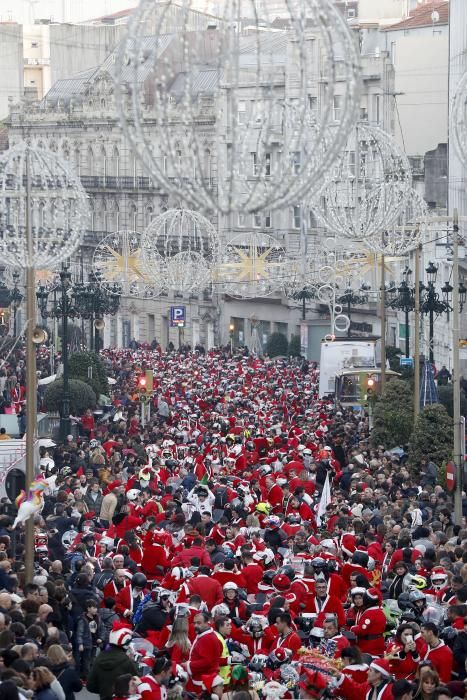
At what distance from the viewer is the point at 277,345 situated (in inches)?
3346

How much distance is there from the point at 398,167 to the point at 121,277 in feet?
93.0

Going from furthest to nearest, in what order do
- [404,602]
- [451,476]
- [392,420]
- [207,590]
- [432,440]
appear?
[392,420]
[432,440]
[451,476]
[207,590]
[404,602]

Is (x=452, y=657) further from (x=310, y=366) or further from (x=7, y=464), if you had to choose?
(x=310, y=366)

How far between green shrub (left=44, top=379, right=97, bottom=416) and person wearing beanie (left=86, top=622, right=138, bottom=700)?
103ft

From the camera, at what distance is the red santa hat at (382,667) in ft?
51.1

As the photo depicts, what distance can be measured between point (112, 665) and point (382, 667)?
222 cm

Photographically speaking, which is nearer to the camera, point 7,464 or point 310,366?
point 7,464

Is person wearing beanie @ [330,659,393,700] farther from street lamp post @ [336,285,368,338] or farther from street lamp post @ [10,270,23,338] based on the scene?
street lamp post @ [10,270,23,338]

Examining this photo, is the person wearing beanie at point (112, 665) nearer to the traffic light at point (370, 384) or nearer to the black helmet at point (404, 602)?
the black helmet at point (404, 602)

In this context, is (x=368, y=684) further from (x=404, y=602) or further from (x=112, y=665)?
(x=404, y=602)

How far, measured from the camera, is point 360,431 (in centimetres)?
4369

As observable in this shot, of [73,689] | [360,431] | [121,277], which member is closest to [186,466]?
[360,431]

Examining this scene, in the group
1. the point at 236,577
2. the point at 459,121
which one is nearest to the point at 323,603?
the point at 236,577

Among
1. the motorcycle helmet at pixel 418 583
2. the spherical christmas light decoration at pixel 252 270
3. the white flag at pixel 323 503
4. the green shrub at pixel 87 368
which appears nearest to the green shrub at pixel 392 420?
the white flag at pixel 323 503
